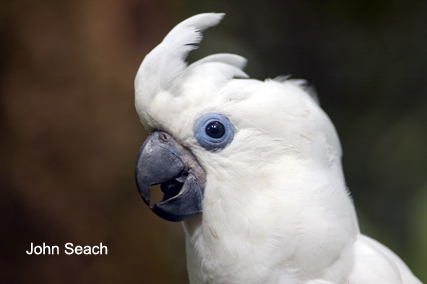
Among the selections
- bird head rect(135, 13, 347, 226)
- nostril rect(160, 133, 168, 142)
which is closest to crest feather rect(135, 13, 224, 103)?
bird head rect(135, 13, 347, 226)

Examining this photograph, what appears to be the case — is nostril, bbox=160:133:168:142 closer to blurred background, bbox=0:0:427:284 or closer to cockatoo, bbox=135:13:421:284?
cockatoo, bbox=135:13:421:284

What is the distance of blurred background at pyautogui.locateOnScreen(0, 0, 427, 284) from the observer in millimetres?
2133

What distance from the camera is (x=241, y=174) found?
Answer: 40.0 inches

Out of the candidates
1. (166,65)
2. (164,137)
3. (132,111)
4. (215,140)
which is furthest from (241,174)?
(132,111)

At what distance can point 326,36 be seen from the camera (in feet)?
7.82

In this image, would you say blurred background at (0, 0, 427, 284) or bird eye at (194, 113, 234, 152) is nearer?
bird eye at (194, 113, 234, 152)

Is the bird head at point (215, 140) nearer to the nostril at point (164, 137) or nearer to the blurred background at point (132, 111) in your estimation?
the nostril at point (164, 137)

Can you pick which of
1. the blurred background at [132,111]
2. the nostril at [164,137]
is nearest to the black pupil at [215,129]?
the nostril at [164,137]

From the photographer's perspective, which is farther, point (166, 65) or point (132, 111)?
point (132, 111)

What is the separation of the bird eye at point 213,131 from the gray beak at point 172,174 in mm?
69

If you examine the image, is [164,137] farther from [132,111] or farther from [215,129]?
[132,111]

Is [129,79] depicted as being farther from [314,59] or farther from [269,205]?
[269,205]

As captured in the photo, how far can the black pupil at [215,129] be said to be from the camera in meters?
1.02

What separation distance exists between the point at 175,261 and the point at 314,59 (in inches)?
61.9
